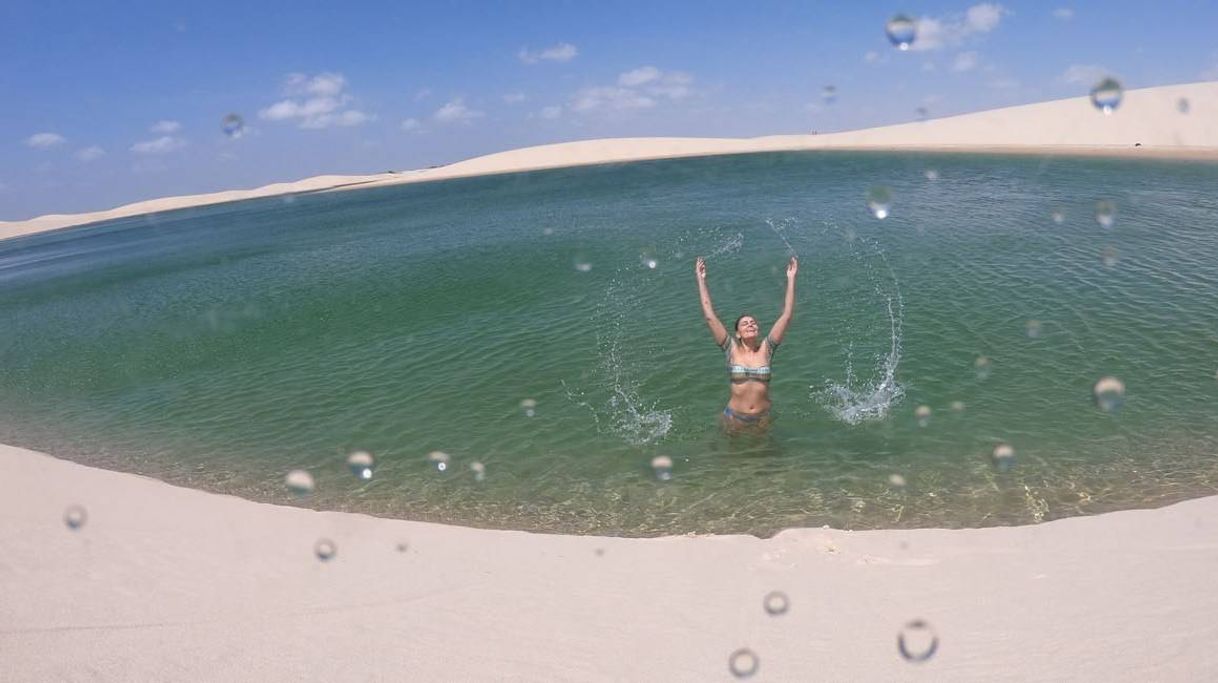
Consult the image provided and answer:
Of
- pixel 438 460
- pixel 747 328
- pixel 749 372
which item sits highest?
pixel 747 328

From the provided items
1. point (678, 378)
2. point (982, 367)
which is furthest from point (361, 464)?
point (982, 367)

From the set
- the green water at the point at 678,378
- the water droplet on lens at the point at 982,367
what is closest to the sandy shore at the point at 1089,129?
the green water at the point at 678,378

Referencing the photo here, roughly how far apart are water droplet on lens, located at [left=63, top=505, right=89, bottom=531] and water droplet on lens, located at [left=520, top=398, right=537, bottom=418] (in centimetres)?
882

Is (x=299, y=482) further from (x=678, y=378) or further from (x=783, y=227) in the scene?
(x=783, y=227)

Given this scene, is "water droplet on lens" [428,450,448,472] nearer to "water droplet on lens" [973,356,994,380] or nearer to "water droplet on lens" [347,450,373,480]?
"water droplet on lens" [347,450,373,480]

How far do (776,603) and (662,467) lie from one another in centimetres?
511

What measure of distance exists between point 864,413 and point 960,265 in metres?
17.1

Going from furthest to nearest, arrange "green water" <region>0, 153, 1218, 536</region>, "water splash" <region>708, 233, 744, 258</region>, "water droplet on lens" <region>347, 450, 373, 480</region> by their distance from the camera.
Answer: "water splash" <region>708, 233, 744, 258</region> < "water droplet on lens" <region>347, 450, 373, 480</region> < "green water" <region>0, 153, 1218, 536</region>

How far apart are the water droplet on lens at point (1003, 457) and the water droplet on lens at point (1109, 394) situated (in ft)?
10.2

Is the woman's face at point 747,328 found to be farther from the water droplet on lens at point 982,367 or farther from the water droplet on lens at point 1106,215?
the water droplet on lens at point 1106,215

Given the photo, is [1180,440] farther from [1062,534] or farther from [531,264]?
[531,264]

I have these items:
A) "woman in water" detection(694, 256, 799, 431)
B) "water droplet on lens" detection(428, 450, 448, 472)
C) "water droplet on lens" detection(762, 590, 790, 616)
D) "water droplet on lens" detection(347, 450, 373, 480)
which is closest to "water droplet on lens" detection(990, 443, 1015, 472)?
"woman in water" detection(694, 256, 799, 431)

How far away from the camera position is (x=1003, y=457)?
11914 millimetres

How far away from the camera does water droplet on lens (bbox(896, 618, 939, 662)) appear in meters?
6.62
